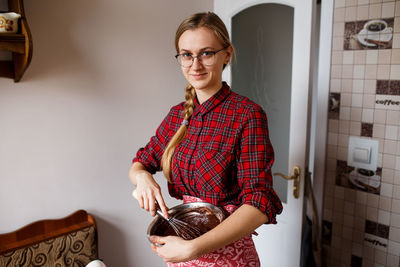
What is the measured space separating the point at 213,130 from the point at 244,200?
23 cm

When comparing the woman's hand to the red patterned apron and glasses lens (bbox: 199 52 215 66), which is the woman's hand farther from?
glasses lens (bbox: 199 52 215 66)

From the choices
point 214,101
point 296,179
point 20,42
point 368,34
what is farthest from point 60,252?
point 368,34

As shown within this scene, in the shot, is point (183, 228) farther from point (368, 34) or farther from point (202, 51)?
point (368, 34)

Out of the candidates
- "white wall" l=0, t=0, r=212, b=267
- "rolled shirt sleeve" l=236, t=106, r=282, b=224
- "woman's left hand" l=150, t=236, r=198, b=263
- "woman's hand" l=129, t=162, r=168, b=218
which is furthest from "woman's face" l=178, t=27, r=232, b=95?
"white wall" l=0, t=0, r=212, b=267

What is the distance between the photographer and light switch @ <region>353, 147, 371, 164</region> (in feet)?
5.33

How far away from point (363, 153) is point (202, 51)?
3.69 ft

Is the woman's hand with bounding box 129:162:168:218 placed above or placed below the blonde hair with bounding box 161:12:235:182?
below

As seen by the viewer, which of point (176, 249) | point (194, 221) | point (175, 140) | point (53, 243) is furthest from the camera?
point (53, 243)

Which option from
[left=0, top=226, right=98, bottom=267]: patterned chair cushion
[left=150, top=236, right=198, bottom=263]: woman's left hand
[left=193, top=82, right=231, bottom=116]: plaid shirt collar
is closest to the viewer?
[left=150, top=236, right=198, bottom=263]: woman's left hand

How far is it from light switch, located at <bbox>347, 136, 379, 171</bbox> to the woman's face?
3.31 feet

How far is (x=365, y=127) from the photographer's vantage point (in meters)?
1.62

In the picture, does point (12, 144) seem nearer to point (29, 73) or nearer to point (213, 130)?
point (29, 73)

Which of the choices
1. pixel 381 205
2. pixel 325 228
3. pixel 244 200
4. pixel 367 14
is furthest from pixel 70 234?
pixel 367 14

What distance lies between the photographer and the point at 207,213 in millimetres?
907
